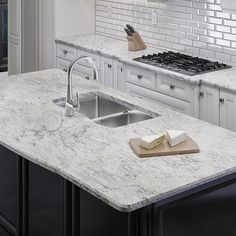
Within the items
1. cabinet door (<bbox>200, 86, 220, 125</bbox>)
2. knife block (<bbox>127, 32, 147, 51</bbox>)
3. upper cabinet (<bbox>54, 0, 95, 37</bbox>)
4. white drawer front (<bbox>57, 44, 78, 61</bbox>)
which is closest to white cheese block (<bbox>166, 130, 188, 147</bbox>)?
cabinet door (<bbox>200, 86, 220, 125</bbox>)

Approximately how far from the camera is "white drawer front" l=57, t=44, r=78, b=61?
604cm

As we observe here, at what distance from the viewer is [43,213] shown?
10.8 ft

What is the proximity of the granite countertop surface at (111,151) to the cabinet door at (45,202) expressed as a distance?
7.4 inches

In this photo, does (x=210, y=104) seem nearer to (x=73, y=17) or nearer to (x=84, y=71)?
(x=84, y=71)

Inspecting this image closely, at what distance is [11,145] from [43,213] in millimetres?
438

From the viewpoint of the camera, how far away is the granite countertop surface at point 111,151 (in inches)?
103

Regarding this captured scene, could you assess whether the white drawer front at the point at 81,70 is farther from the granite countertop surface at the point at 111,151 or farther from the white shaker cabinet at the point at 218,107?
the granite countertop surface at the point at 111,151

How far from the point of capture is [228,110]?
14.2ft

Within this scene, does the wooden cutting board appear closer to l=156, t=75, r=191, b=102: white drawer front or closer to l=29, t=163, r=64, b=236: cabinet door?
l=29, t=163, r=64, b=236: cabinet door

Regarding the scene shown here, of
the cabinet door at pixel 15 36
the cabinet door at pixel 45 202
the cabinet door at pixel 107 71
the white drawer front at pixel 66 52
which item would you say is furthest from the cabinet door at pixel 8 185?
the cabinet door at pixel 15 36

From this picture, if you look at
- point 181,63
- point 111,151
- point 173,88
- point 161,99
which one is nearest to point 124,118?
point 111,151

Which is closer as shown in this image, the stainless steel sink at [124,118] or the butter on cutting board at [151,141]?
the butter on cutting board at [151,141]

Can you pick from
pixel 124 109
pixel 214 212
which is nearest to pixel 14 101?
pixel 124 109

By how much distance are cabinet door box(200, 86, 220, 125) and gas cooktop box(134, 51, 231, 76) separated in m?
0.22
